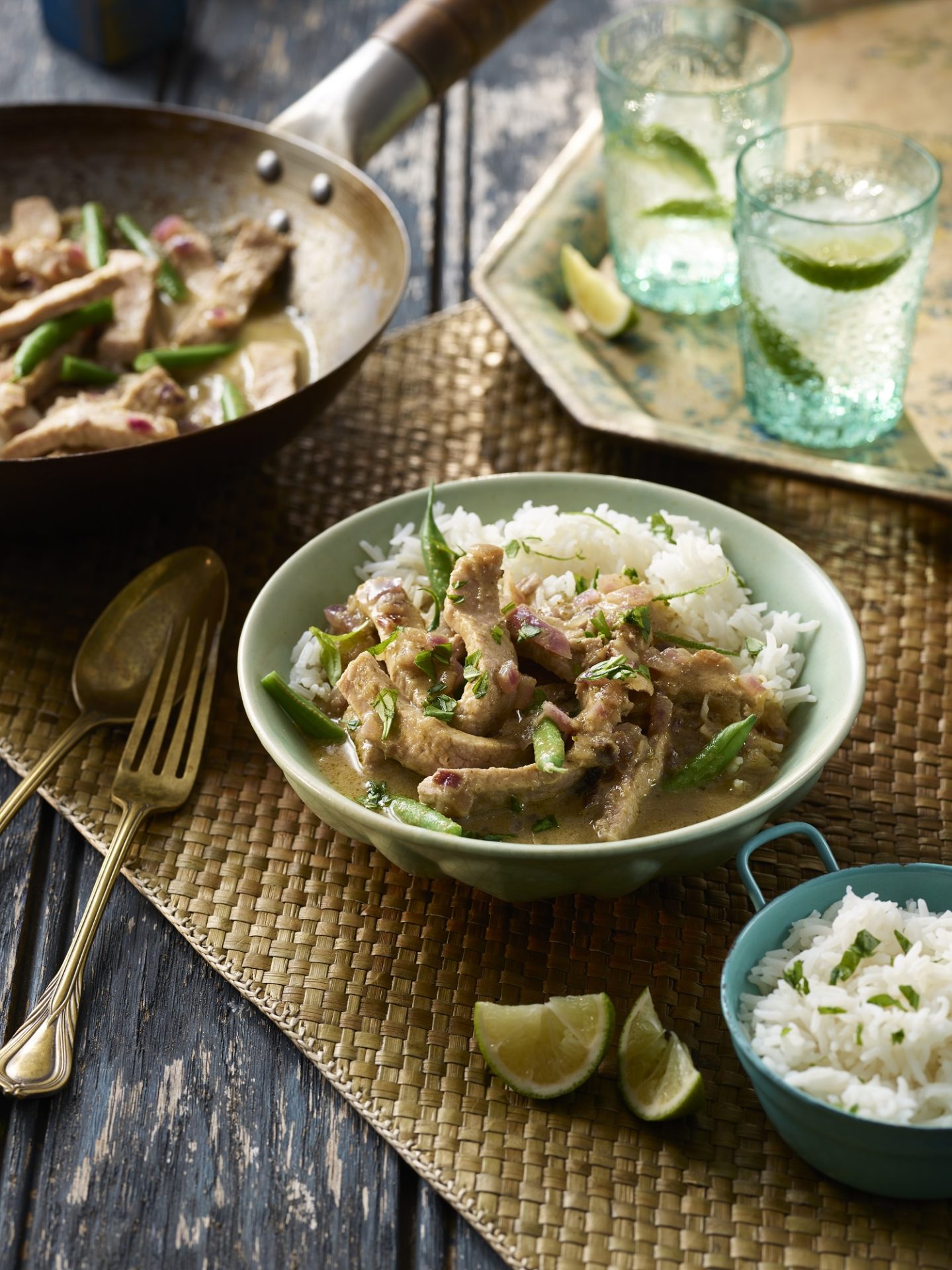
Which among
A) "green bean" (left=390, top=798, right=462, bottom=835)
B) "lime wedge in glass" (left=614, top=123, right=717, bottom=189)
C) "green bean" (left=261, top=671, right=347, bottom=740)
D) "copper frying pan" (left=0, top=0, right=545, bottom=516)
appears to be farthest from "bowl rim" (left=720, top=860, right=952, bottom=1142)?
"lime wedge in glass" (left=614, top=123, right=717, bottom=189)

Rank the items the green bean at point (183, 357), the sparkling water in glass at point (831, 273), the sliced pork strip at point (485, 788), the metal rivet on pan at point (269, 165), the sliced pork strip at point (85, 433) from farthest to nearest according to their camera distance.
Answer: the metal rivet on pan at point (269, 165) < the green bean at point (183, 357) < the sparkling water in glass at point (831, 273) < the sliced pork strip at point (85, 433) < the sliced pork strip at point (485, 788)

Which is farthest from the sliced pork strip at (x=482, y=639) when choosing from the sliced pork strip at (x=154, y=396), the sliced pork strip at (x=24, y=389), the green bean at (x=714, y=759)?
the sliced pork strip at (x=24, y=389)

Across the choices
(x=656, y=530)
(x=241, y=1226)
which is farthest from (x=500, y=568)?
(x=241, y=1226)

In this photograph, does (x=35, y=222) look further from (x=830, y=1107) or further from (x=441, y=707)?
(x=830, y=1107)

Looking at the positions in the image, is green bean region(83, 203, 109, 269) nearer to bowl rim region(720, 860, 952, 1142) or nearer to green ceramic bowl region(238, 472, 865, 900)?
green ceramic bowl region(238, 472, 865, 900)

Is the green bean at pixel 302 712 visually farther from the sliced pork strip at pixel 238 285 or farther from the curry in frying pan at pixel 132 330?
the sliced pork strip at pixel 238 285

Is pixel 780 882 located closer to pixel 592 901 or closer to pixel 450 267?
pixel 592 901

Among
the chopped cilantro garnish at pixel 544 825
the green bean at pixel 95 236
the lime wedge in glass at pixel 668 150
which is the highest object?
the lime wedge in glass at pixel 668 150
